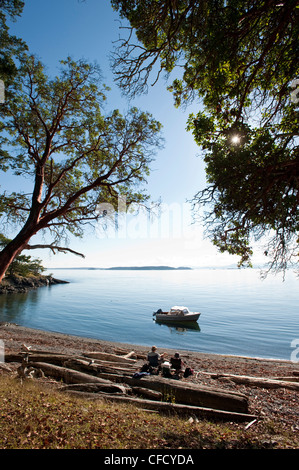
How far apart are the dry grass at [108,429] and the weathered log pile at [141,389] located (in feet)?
1.75

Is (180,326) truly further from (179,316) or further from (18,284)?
(18,284)

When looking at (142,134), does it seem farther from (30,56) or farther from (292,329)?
(292,329)

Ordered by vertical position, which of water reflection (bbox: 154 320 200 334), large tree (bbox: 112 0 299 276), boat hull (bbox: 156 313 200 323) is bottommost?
water reflection (bbox: 154 320 200 334)

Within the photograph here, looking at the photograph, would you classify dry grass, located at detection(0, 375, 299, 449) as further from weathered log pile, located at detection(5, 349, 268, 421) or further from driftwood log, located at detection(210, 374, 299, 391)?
driftwood log, located at detection(210, 374, 299, 391)

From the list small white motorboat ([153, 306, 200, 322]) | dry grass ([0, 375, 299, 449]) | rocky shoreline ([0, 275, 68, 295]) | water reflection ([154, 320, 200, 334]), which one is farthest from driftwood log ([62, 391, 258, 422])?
rocky shoreline ([0, 275, 68, 295])

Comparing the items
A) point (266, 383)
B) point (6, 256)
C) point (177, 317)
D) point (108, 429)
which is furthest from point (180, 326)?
point (108, 429)

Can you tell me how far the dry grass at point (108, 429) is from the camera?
176 inches

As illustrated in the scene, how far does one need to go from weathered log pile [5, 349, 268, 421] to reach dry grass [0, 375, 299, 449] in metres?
0.53

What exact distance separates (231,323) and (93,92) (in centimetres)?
3934

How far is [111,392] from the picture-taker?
7.93 meters

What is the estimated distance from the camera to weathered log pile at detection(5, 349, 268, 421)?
674cm

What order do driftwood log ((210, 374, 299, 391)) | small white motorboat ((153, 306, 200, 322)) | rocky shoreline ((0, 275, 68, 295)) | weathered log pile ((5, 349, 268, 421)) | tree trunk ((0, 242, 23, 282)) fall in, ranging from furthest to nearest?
rocky shoreline ((0, 275, 68, 295)) < small white motorboat ((153, 306, 200, 322)) < driftwood log ((210, 374, 299, 391)) < tree trunk ((0, 242, 23, 282)) < weathered log pile ((5, 349, 268, 421))

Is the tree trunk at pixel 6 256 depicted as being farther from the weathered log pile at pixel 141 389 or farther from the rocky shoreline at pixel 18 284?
the rocky shoreline at pixel 18 284
